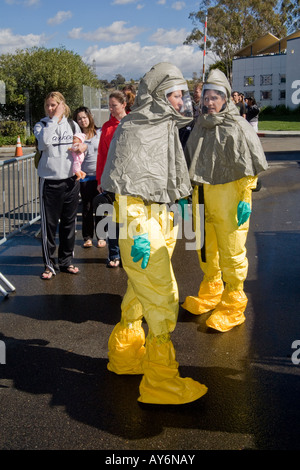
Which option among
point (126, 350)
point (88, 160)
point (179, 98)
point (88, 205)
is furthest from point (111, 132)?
point (126, 350)

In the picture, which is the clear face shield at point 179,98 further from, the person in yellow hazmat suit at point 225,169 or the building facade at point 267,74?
the building facade at point 267,74

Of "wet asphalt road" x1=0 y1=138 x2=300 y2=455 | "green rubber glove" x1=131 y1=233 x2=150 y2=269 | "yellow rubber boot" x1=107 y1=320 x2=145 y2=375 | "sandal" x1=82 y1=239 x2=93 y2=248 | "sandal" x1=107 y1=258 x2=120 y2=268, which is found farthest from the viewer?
"sandal" x1=82 y1=239 x2=93 y2=248

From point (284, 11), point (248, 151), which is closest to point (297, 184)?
point (248, 151)

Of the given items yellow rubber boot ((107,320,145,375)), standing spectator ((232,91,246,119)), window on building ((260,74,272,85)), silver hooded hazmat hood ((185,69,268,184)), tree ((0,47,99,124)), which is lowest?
yellow rubber boot ((107,320,145,375))

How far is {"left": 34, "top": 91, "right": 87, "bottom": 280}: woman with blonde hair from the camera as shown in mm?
5414

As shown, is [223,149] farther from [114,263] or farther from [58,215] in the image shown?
[114,263]

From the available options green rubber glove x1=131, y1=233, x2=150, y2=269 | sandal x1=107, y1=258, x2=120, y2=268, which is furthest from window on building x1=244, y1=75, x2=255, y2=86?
green rubber glove x1=131, y1=233, x2=150, y2=269

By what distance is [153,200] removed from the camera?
3.30 metres

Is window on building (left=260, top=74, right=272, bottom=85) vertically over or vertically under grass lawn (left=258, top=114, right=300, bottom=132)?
over

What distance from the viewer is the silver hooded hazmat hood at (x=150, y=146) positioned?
3234mm

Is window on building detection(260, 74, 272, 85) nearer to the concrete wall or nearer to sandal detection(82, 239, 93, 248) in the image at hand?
the concrete wall

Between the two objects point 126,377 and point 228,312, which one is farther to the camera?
point 228,312

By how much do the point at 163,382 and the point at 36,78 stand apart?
28.8 m
